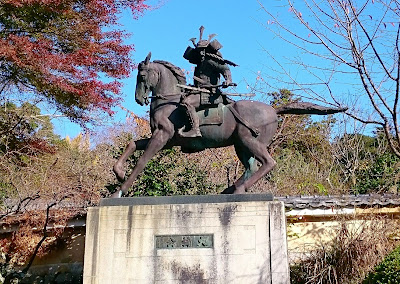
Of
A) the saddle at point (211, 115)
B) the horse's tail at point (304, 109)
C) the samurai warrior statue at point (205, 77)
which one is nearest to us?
the samurai warrior statue at point (205, 77)

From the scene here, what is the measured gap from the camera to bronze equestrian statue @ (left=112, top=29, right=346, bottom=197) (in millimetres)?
6113

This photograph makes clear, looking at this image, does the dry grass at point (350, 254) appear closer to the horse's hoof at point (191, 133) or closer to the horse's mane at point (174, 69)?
the horse's hoof at point (191, 133)

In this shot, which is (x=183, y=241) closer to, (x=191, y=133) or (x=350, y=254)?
(x=191, y=133)

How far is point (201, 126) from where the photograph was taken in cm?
627

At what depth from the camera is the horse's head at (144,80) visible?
20.9 ft

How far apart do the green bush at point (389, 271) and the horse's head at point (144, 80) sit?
429cm

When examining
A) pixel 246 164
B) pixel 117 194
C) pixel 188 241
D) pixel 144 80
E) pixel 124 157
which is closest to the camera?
pixel 188 241

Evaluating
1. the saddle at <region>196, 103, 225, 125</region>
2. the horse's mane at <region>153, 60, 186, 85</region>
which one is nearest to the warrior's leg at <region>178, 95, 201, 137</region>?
the saddle at <region>196, 103, 225, 125</region>

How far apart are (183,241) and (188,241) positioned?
0.07 meters

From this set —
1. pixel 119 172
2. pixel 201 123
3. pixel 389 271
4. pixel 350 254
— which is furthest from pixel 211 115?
pixel 350 254

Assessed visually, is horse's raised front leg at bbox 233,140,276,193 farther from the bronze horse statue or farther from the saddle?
the saddle

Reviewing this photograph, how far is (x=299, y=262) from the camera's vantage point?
8633 mm

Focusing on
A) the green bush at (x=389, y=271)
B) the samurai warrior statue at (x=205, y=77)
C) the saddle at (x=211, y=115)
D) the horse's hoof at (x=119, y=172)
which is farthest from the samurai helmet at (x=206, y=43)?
the green bush at (x=389, y=271)

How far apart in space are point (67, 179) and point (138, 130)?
29.7 feet
